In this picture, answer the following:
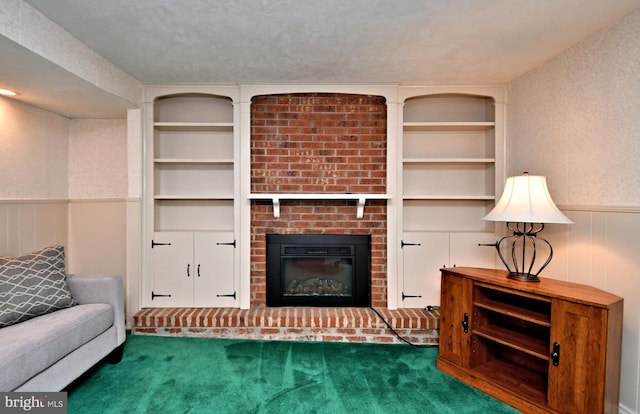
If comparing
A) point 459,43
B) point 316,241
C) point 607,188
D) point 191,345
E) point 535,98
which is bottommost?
point 191,345

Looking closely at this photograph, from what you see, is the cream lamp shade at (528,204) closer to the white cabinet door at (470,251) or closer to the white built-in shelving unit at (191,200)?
the white cabinet door at (470,251)

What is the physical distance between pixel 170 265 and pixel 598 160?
334 centimetres

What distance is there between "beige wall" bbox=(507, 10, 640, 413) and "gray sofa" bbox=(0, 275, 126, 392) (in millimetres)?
3095

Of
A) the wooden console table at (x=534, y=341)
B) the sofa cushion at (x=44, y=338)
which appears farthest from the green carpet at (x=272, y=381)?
the sofa cushion at (x=44, y=338)

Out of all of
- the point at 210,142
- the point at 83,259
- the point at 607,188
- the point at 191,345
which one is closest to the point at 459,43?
the point at 607,188

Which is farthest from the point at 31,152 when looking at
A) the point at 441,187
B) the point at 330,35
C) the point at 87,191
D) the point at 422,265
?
the point at 441,187

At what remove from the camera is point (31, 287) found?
1990 millimetres

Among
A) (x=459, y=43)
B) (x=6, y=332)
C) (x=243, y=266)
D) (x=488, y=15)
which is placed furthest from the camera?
(x=243, y=266)

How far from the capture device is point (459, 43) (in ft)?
7.04

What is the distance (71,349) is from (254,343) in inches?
48.8

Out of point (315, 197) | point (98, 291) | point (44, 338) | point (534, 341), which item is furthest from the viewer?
point (315, 197)

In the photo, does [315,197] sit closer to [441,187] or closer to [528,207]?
[441,187]

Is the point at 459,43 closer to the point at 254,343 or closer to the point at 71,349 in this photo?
the point at 254,343

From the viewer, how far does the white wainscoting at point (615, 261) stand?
1.73 metres
